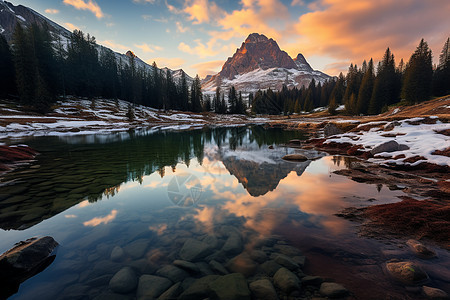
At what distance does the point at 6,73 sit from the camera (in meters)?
55.7

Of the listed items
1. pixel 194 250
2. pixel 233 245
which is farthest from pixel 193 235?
pixel 233 245

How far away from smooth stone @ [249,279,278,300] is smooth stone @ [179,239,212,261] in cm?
166

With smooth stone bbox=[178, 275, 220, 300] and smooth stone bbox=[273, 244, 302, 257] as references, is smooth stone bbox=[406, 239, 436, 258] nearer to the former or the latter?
smooth stone bbox=[273, 244, 302, 257]

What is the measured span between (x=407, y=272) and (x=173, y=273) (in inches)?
209

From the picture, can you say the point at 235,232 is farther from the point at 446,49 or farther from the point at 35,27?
the point at 446,49

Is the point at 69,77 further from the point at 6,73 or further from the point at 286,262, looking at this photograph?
the point at 286,262

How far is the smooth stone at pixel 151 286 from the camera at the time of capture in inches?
159

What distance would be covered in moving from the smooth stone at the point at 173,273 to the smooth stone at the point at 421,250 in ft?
19.8

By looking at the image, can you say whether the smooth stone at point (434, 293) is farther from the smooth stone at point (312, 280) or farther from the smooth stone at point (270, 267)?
the smooth stone at point (270, 267)

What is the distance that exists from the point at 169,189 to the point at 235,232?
5.45 metres

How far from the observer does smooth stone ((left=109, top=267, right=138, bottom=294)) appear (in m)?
4.18

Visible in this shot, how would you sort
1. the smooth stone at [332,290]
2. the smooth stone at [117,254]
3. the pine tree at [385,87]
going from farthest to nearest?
the pine tree at [385,87]
the smooth stone at [117,254]
the smooth stone at [332,290]

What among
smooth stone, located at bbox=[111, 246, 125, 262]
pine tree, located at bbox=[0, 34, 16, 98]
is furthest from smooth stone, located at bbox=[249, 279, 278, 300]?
pine tree, located at bbox=[0, 34, 16, 98]

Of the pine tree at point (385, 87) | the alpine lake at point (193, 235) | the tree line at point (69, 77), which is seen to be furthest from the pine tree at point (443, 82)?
the tree line at point (69, 77)
